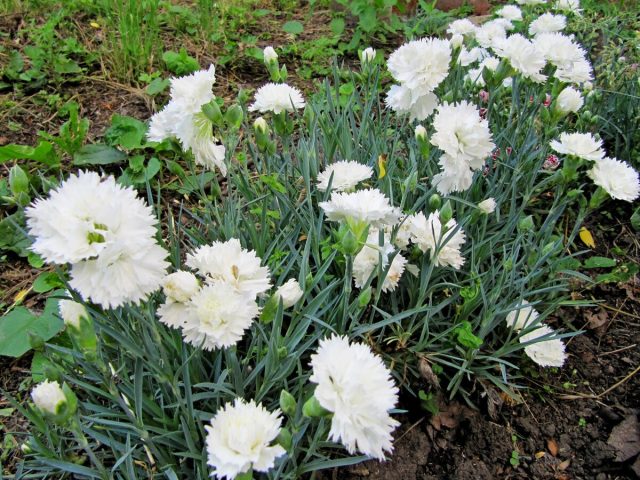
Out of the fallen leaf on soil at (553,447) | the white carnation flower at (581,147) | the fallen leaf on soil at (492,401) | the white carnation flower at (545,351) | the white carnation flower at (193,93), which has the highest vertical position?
the white carnation flower at (193,93)

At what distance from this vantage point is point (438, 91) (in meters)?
2.04

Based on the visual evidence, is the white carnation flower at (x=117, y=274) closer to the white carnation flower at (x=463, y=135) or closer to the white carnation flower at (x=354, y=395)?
the white carnation flower at (x=354, y=395)

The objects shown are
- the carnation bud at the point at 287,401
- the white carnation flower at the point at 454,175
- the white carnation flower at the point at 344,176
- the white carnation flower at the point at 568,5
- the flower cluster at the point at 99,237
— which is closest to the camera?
the flower cluster at the point at 99,237

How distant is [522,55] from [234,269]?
1.20 m

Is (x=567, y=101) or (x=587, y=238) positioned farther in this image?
(x=587, y=238)

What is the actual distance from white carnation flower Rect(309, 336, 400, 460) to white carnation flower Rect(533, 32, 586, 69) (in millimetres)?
1378

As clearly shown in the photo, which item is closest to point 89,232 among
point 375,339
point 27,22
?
point 375,339

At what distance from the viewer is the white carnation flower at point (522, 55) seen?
1.68m

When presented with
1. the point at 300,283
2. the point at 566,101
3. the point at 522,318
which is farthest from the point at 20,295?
the point at 566,101

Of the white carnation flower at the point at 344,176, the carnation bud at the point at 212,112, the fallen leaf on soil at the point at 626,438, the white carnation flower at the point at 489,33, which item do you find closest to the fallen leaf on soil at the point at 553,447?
the fallen leaf on soil at the point at 626,438

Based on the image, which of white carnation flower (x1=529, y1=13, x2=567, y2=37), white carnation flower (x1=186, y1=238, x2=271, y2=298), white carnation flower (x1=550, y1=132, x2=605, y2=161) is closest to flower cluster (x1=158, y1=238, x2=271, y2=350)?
white carnation flower (x1=186, y1=238, x2=271, y2=298)

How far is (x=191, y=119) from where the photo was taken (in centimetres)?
139

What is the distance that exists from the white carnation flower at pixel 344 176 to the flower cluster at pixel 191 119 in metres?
0.32

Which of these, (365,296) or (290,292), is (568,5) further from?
(290,292)
